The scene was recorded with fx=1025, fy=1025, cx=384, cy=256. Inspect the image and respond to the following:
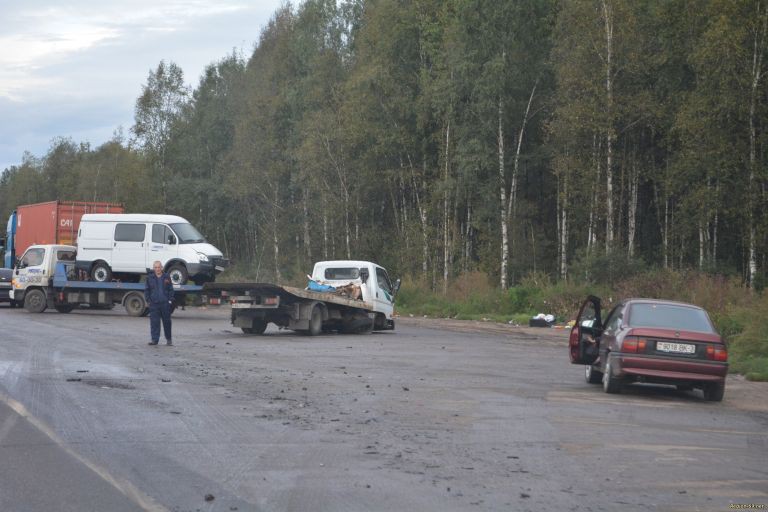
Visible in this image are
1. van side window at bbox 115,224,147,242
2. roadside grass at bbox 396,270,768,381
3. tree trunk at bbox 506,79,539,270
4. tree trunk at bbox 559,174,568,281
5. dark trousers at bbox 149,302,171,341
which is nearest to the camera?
dark trousers at bbox 149,302,171,341

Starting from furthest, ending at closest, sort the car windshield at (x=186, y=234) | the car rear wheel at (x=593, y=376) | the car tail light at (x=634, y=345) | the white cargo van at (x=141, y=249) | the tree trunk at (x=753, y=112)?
the tree trunk at (x=753, y=112) < the car windshield at (x=186, y=234) < the white cargo van at (x=141, y=249) < the car rear wheel at (x=593, y=376) < the car tail light at (x=634, y=345)

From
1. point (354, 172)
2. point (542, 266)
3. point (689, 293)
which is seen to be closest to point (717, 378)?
point (689, 293)

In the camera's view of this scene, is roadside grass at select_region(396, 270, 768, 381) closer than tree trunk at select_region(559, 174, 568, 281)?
Yes

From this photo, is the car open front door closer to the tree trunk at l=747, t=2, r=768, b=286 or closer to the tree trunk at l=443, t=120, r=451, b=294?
the tree trunk at l=747, t=2, r=768, b=286

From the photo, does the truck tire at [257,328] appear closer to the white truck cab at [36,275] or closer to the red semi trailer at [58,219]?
the white truck cab at [36,275]

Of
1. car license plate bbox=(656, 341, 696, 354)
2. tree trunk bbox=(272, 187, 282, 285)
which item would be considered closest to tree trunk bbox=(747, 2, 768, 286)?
car license plate bbox=(656, 341, 696, 354)

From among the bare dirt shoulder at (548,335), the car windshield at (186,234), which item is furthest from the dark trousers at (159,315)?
the car windshield at (186,234)

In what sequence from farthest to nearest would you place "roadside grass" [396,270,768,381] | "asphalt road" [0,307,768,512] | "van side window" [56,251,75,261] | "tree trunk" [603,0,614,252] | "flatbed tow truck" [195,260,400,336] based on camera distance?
1. "tree trunk" [603,0,614,252]
2. "van side window" [56,251,75,261]
3. "flatbed tow truck" [195,260,400,336]
4. "roadside grass" [396,270,768,381]
5. "asphalt road" [0,307,768,512]

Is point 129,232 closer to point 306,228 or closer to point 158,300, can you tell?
point 158,300

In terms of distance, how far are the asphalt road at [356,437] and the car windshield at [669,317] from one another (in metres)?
1.07

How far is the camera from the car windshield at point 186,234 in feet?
110

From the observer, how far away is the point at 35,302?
35031 mm

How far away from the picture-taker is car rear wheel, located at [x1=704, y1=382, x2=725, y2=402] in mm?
14266

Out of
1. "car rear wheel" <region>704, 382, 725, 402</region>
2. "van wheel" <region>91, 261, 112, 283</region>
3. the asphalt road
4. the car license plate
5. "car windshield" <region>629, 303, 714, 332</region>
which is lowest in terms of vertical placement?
the asphalt road
